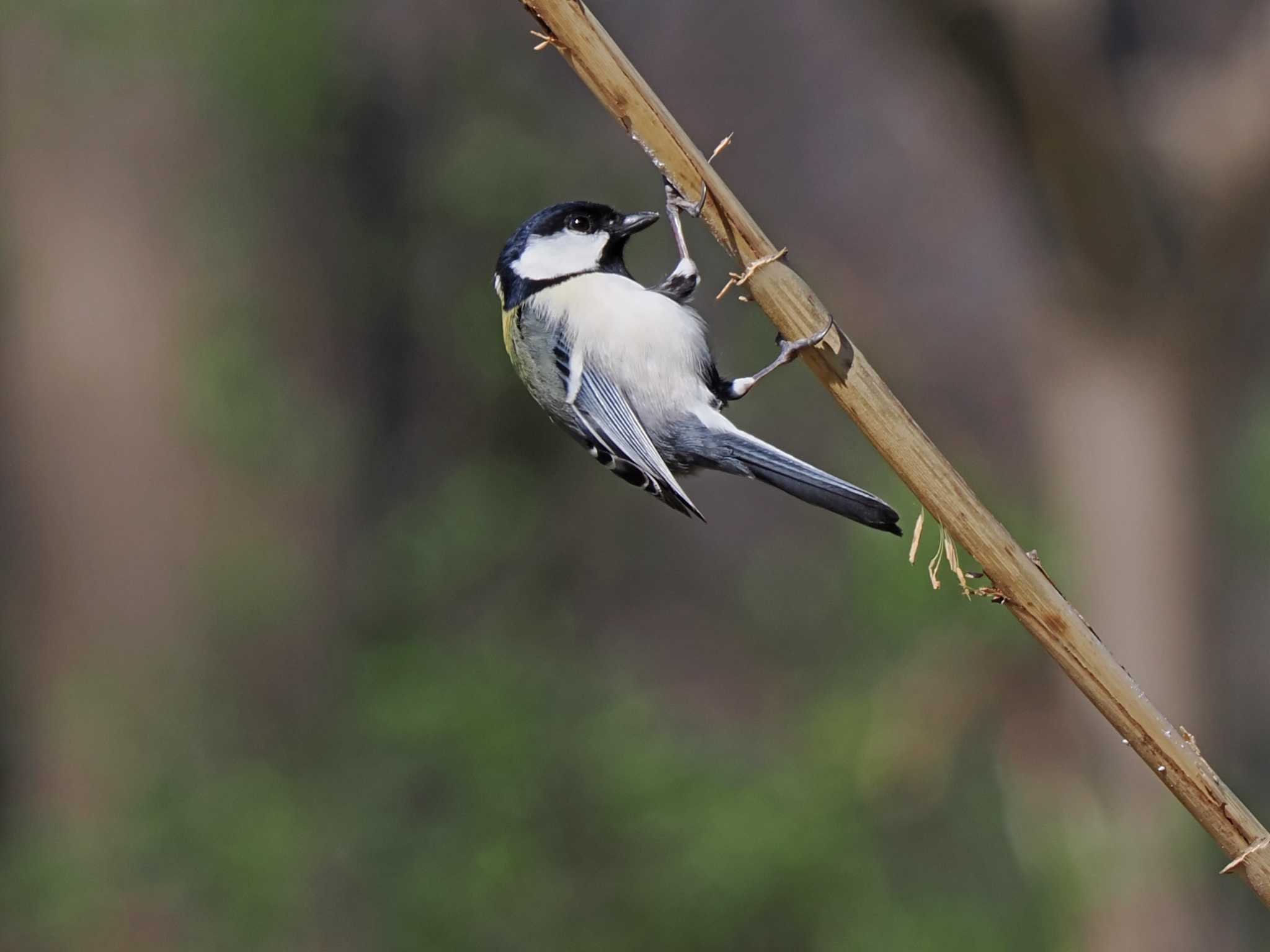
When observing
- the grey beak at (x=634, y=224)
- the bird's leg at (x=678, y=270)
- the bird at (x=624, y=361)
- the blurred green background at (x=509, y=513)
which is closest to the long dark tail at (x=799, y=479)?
the bird at (x=624, y=361)

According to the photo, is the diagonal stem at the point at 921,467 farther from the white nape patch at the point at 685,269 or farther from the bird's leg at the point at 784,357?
the white nape patch at the point at 685,269

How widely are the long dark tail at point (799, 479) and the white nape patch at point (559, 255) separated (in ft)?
1.14

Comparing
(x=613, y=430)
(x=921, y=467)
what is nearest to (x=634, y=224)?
(x=613, y=430)

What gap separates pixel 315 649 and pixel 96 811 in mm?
936

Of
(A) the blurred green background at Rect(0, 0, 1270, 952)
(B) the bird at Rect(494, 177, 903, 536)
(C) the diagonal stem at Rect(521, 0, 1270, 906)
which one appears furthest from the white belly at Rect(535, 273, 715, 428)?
(A) the blurred green background at Rect(0, 0, 1270, 952)

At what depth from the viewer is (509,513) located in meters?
4.68

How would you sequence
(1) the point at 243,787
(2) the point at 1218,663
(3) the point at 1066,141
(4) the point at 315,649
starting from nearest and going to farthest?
1. (3) the point at 1066,141
2. (2) the point at 1218,663
3. (1) the point at 243,787
4. (4) the point at 315,649

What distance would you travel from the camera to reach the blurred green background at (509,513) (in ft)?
12.1

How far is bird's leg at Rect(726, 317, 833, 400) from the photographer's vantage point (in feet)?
3.55

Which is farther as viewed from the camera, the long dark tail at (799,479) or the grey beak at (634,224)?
the grey beak at (634,224)

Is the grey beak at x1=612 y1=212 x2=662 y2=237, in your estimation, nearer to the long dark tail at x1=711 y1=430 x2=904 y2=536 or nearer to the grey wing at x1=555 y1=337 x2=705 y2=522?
the grey wing at x1=555 y1=337 x2=705 y2=522

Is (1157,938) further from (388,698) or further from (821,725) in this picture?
(388,698)

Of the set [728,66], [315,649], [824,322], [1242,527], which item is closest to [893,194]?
[728,66]

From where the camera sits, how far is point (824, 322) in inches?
42.6
